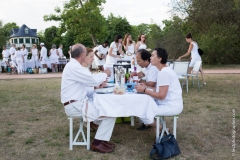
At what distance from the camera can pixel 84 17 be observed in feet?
81.3

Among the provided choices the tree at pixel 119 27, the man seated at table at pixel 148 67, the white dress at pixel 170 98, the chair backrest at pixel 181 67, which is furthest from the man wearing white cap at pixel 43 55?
the tree at pixel 119 27

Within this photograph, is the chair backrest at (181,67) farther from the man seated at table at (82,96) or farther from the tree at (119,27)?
the tree at (119,27)

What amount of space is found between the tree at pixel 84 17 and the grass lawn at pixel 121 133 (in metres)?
18.6

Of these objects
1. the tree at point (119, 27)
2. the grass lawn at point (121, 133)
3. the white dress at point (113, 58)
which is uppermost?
the tree at point (119, 27)

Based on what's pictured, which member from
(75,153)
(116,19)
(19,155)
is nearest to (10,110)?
(19,155)

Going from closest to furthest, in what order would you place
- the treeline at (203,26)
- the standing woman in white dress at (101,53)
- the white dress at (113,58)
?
1. the white dress at (113,58)
2. the standing woman in white dress at (101,53)
3. the treeline at (203,26)

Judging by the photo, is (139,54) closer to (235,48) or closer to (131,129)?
(131,129)

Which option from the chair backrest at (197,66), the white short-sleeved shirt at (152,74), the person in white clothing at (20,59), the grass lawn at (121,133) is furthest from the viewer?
the person in white clothing at (20,59)

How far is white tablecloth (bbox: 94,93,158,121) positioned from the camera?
3.35 meters

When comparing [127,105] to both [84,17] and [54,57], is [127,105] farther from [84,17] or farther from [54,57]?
[84,17]

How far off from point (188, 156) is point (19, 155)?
2.22 meters

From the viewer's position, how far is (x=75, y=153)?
11.8ft

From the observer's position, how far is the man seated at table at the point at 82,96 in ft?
11.3

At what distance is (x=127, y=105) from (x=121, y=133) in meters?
1.20
